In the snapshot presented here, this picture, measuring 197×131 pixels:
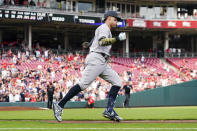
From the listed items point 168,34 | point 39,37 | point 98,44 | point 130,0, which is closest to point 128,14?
point 130,0

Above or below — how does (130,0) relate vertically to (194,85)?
above

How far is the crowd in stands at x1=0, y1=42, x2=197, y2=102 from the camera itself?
23.3m

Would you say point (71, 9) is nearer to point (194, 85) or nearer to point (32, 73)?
point (32, 73)

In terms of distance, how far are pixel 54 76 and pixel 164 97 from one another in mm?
7712

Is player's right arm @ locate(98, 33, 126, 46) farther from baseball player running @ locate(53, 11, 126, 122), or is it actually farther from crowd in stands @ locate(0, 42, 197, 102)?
crowd in stands @ locate(0, 42, 197, 102)

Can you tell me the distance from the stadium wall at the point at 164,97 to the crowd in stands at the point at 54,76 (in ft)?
2.75

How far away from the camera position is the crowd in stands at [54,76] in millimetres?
23344

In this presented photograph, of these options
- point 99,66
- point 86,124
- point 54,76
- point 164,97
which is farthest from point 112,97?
point 54,76

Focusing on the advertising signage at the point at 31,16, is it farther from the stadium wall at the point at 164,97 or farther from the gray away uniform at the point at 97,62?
the gray away uniform at the point at 97,62

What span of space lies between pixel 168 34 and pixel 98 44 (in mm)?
39550

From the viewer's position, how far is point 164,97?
85.1 ft

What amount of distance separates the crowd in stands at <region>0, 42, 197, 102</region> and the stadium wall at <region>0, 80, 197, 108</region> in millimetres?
839

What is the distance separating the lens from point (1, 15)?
3109 cm

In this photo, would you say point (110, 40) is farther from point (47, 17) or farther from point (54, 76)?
point (47, 17)
